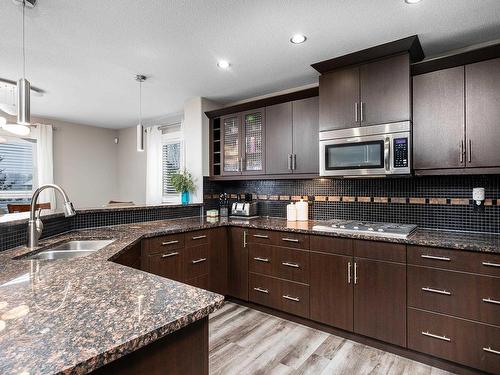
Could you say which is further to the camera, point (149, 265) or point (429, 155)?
point (149, 265)

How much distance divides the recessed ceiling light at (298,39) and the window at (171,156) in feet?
9.72

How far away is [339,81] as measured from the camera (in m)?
2.62

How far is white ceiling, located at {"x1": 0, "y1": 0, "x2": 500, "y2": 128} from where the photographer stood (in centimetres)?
189

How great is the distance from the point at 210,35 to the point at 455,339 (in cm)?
277

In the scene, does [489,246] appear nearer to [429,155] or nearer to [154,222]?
[429,155]

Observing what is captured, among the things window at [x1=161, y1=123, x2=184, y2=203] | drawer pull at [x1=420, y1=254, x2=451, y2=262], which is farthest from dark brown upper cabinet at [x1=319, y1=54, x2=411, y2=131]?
window at [x1=161, y1=123, x2=184, y2=203]

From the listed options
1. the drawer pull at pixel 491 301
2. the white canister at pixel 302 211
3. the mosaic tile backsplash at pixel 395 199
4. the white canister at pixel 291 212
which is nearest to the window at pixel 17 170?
the mosaic tile backsplash at pixel 395 199

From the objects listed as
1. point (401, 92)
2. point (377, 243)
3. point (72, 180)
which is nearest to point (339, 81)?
point (401, 92)

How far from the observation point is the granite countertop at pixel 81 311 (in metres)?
0.63

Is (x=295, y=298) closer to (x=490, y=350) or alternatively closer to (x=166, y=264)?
(x=166, y=264)

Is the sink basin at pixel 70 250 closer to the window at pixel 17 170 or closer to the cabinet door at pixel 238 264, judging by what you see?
the cabinet door at pixel 238 264

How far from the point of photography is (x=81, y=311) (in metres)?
0.86

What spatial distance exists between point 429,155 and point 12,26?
3274 millimetres

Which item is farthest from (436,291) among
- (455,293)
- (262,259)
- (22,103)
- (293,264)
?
(22,103)
